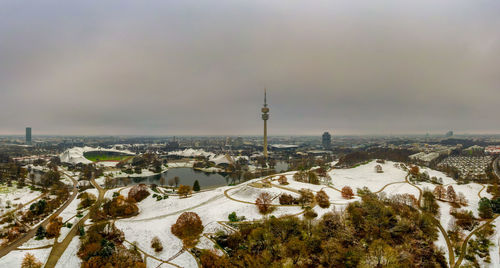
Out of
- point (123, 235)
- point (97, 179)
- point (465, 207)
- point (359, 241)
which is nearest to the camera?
point (359, 241)

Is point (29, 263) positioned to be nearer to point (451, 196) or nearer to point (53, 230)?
point (53, 230)

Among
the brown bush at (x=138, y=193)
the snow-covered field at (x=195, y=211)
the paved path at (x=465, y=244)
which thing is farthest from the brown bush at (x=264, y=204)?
the brown bush at (x=138, y=193)

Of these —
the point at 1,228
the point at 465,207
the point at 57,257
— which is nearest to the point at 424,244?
the point at 465,207

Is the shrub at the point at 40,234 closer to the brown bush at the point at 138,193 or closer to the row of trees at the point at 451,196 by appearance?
the brown bush at the point at 138,193

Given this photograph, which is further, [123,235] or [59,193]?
[59,193]

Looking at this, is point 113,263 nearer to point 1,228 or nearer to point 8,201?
point 1,228

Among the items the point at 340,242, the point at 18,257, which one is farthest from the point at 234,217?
the point at 18,257
